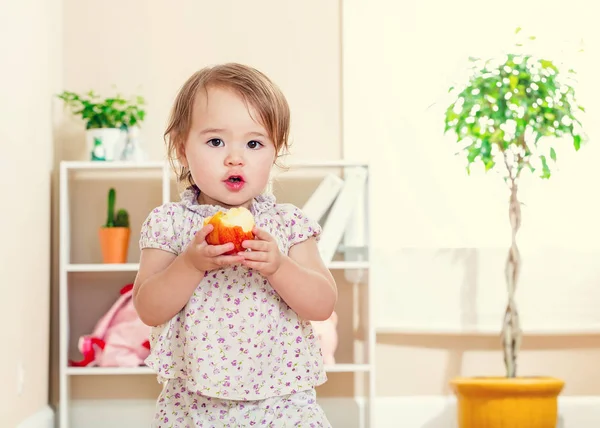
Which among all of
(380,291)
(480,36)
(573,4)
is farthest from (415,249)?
(573,4)

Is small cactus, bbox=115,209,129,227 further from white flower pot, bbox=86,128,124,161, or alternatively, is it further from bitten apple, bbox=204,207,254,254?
bitten apple, bbox=204,207,254,254

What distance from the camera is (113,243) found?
10.6 ft

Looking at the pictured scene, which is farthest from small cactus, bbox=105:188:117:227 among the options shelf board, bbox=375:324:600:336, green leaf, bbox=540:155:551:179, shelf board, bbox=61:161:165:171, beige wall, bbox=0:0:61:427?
green leaf, bbox=540:155:551:179

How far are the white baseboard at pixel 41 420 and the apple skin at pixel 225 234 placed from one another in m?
1.81

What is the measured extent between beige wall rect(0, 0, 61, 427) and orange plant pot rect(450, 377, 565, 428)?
1393 mm

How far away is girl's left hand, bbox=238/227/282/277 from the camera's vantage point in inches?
49.1

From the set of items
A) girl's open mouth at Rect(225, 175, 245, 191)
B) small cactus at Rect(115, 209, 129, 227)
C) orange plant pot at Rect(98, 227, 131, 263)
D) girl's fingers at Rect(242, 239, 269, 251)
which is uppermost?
girl's open mouth at Rect(225, 175, 245, 191)

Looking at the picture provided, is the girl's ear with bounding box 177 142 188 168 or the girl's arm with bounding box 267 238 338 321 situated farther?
the girl's ear with bounding box 177 142 188 168

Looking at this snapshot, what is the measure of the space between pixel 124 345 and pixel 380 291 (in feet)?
3.07

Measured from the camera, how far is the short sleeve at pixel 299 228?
1438 mm

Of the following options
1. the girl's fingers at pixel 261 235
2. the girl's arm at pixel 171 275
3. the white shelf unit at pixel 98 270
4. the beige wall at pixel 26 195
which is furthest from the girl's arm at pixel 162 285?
the white shelf unit at pixel 98 270

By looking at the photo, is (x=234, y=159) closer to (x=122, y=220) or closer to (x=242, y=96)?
(x=242, y=96)

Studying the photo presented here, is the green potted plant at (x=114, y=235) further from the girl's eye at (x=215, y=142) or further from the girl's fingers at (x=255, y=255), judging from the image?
the girl's fingers at (x=255, y=255)

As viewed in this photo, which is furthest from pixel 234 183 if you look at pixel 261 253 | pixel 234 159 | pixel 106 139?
pixel 106 139
